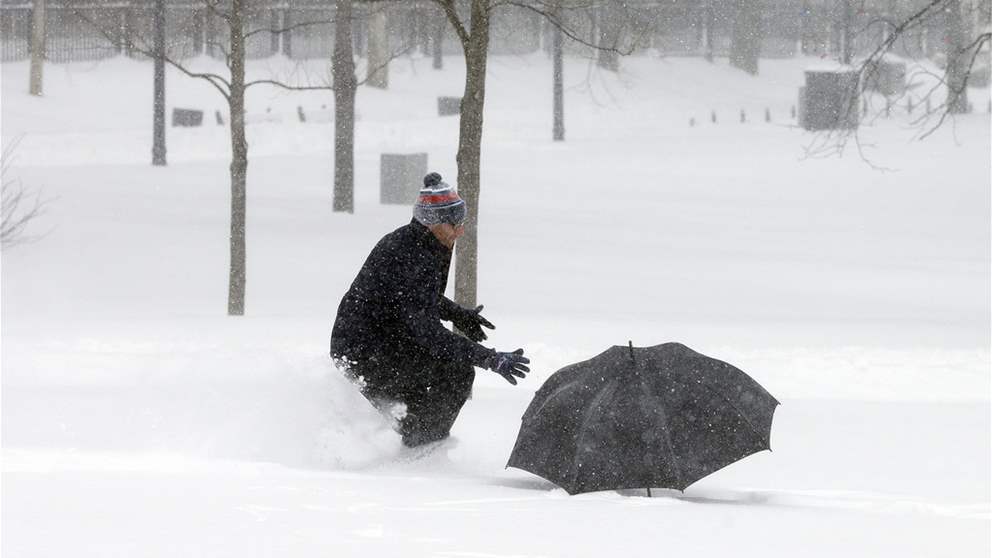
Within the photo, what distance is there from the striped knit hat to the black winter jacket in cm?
6

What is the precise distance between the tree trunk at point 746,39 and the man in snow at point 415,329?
51.1 metres

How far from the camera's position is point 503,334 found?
1202 cm

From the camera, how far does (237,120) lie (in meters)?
13.7

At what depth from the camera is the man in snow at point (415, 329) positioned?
20.7 ft

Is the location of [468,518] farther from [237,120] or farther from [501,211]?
[501,211]

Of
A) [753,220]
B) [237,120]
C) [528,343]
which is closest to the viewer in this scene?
[528,343]

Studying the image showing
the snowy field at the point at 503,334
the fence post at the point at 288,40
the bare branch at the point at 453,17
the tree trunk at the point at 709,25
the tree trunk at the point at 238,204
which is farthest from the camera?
the tree trunk at the point at 709,25

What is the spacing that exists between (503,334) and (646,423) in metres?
6.16

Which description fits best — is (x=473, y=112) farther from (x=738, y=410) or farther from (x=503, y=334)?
(x=738, y=410)

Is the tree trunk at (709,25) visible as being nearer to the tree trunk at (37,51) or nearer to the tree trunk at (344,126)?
the tree trunk at (37,51)

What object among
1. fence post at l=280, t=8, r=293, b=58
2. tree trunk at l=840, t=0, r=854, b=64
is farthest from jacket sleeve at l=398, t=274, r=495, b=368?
fence post at l=280, t=8, r=293, b=58

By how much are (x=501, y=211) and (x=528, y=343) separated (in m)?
13.3

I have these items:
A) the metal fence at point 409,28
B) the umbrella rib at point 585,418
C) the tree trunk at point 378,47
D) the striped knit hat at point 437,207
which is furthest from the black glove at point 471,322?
the tree trunk at point 378,47

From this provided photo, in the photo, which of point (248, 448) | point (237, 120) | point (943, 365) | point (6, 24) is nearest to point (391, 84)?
point (6, 24)
